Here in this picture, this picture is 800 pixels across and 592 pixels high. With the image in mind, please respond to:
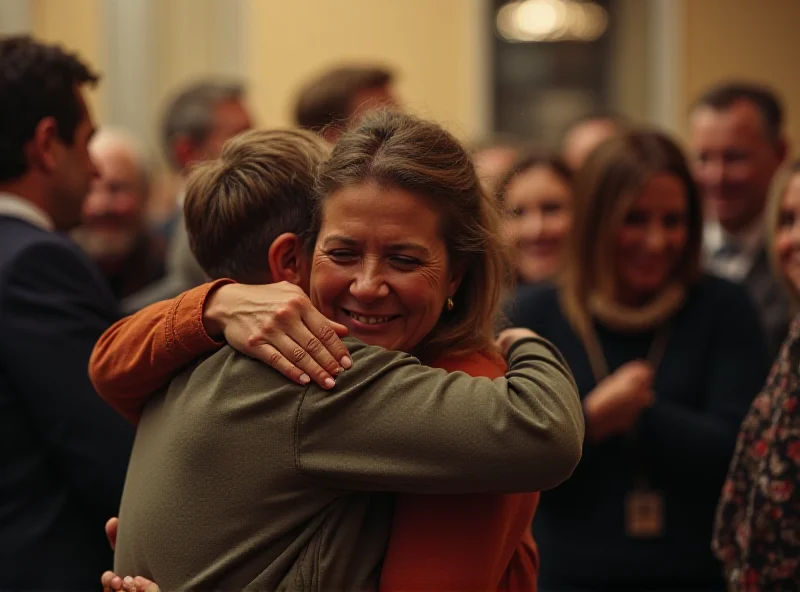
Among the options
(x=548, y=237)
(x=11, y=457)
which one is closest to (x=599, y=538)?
(x=11, y=457)

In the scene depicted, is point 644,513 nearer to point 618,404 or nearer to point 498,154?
point 618,404

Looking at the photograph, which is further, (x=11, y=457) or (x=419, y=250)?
(x=11, y=457)

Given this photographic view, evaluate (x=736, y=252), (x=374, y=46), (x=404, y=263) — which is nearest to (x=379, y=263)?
(x=404, y=263)

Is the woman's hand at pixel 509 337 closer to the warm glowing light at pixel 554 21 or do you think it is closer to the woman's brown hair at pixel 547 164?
the woman's brown hair at pixel 547 164

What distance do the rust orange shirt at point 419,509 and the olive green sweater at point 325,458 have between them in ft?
0.15

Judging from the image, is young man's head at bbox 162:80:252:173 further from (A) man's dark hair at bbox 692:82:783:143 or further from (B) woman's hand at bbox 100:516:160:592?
(B) woman's hand at bbox 100:516:160:592

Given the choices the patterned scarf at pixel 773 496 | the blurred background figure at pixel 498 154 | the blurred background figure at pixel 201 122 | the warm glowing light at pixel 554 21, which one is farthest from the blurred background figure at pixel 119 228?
the warm glowing light at pixel 554 21

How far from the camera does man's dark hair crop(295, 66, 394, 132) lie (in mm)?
3791

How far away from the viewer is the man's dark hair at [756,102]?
4.14 meters

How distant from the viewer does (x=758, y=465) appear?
86.7 inches

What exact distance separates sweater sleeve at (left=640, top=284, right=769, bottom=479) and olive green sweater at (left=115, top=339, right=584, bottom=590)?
1131mm

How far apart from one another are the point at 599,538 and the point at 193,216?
4.78 feet

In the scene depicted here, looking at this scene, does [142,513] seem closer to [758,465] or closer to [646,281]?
[758,465]

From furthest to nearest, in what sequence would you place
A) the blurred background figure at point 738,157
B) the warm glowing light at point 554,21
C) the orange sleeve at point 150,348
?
1. the warm glowing light at point 554,21
2. the blurred background figure at point 738,157
3. the orange sleeve at point 150,348
